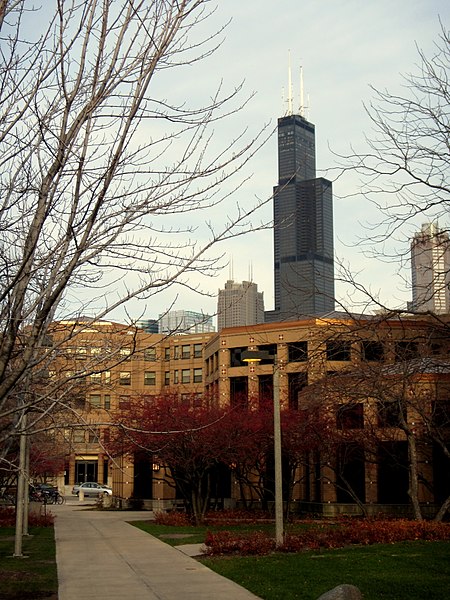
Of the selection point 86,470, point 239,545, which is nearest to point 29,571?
point 239,545

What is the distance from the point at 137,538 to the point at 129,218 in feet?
71.7

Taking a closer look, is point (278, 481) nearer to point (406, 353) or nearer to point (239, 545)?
point (239, 545)

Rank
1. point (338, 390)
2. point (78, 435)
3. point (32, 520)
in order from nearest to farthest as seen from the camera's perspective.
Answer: point (338, 390) < point (32, 520) < point (78, 435)

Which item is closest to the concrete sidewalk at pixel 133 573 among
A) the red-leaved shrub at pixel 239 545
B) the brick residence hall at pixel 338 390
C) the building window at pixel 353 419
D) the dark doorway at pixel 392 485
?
the red-leaved shrub at pixel 239 545

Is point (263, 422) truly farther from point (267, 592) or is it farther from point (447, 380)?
point (267, 592)

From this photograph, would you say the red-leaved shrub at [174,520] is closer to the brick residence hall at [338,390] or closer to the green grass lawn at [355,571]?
the brick residence hall at [338,390]

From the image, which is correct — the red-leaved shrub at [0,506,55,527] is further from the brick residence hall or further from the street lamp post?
the street lamp post

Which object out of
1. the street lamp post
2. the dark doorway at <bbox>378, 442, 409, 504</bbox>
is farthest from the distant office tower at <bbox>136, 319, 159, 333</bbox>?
the dark doorway at <bbox>378, 442, 409, 504</bbox>

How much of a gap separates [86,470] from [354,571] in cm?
8189

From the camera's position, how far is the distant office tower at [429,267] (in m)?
10.6

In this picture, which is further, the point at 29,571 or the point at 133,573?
the point at 29,571

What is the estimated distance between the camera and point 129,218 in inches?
254

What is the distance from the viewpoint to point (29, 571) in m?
17.7

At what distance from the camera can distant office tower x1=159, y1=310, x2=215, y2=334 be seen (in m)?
6.77
